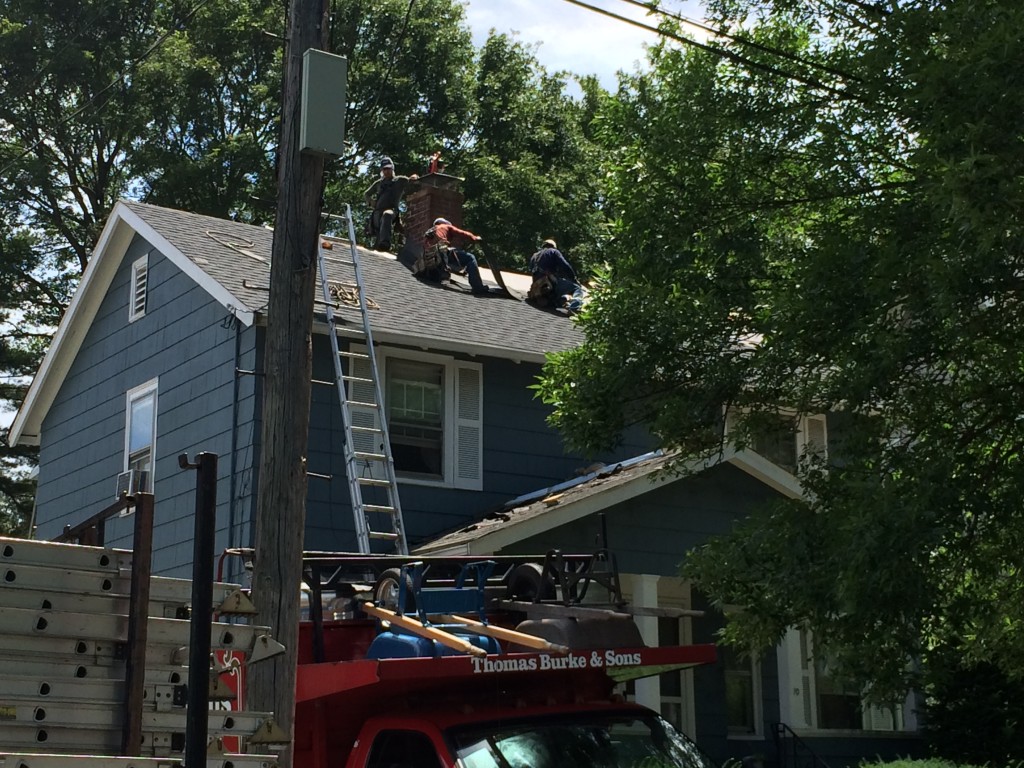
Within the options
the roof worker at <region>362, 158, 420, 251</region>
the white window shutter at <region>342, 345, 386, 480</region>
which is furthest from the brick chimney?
the white window shutter at <region>342, 345, 386, 480</region>

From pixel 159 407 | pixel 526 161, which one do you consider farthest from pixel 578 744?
pixel 526 161

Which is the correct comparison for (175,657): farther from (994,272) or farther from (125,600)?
(994,272)

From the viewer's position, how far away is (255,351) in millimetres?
16094

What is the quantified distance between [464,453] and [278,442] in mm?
9229

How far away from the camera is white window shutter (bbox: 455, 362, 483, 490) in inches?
682

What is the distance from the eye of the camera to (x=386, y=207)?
70.7 ft

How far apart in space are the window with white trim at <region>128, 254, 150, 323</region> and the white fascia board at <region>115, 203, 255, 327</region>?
1.12 feet

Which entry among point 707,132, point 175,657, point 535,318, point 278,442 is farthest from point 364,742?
point 535,318

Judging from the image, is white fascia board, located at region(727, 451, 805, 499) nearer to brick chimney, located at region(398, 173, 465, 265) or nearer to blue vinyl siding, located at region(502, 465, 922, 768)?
blue vinyl siding, located at region(502, 465, 922, 768)

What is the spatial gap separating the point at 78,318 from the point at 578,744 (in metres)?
15.4

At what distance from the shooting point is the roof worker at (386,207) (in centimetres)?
2114

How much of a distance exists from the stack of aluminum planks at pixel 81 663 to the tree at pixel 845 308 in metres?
4.24

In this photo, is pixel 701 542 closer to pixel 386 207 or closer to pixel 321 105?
pixel 386 207

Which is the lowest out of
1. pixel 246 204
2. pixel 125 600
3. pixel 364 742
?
pixel 364 742
